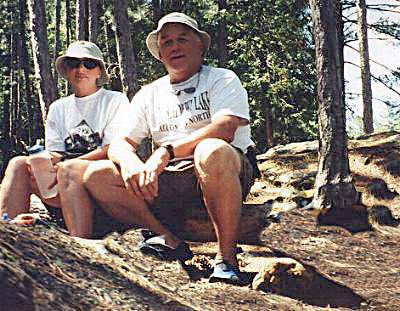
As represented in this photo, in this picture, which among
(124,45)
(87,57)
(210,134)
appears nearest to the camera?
(210,134)

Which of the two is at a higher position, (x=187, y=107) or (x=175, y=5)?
(x=175, y=5)

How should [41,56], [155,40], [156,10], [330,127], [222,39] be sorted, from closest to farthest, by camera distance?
[155,40]
[330,127]
[41,56]
[156,10]
[222,39]

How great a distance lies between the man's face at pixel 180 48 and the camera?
4.08 m

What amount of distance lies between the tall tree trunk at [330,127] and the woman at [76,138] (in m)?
2.54

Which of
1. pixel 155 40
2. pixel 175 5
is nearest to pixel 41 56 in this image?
pixel 155 40

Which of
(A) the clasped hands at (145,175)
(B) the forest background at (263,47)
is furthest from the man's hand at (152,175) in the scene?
(B) the forest background at (263,47)

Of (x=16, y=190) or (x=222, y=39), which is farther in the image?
(x=222, y=39)

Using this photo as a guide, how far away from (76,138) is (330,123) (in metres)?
2.92

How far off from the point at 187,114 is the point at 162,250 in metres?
0.94

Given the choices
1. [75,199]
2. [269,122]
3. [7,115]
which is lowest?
[75,199]

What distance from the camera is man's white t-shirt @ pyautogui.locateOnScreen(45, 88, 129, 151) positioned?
4.46m

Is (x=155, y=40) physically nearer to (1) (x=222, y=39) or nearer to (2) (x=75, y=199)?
(2) (x=75, y=199)

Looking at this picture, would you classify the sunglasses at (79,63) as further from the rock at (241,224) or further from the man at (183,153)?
the rock at (241,224)

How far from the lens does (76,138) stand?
14.8 ft
